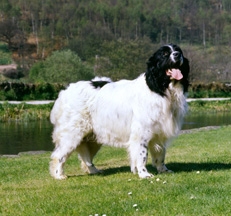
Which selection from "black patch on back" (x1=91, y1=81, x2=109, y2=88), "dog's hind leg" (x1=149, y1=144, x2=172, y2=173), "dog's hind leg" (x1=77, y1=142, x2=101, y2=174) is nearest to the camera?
"dog's hind leg" (x1=149, y1=144, x2=172, y2=173)

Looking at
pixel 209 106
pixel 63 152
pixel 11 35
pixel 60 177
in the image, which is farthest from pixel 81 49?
pixel 60 177

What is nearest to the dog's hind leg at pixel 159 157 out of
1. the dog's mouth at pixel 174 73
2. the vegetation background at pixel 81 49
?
the dog's mouth at pixel 174 73

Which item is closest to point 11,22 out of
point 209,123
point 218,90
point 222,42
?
point 222,42

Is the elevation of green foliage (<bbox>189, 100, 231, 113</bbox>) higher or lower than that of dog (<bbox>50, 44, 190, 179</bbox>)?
lower

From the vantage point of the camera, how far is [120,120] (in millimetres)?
9680

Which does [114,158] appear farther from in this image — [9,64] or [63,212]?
[9,64]

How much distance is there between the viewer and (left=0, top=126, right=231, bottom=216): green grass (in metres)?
6.73

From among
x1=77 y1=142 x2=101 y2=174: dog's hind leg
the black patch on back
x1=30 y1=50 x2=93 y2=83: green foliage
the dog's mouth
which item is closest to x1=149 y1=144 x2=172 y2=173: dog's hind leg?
x1=77 y1=142 x2=101 y2=174: dog's hind leg

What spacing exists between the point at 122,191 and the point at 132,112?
206 cm

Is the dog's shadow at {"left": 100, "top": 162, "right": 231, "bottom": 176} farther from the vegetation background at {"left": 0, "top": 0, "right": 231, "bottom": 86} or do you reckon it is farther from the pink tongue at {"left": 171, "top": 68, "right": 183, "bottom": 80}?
the vegetation background at {"left": 0, "top": 0, "right": 231, "bottom": 86}

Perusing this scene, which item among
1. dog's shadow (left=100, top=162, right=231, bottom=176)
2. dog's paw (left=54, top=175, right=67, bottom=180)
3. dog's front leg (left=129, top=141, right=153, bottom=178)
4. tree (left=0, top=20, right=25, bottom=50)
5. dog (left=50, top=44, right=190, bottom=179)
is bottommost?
tree (left=0, top=20, right=25, bottom=50)

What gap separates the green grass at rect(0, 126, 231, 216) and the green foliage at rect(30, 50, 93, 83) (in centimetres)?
5319

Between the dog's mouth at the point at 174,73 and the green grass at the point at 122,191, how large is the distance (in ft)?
5.73

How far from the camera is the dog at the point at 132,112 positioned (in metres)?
9.41
